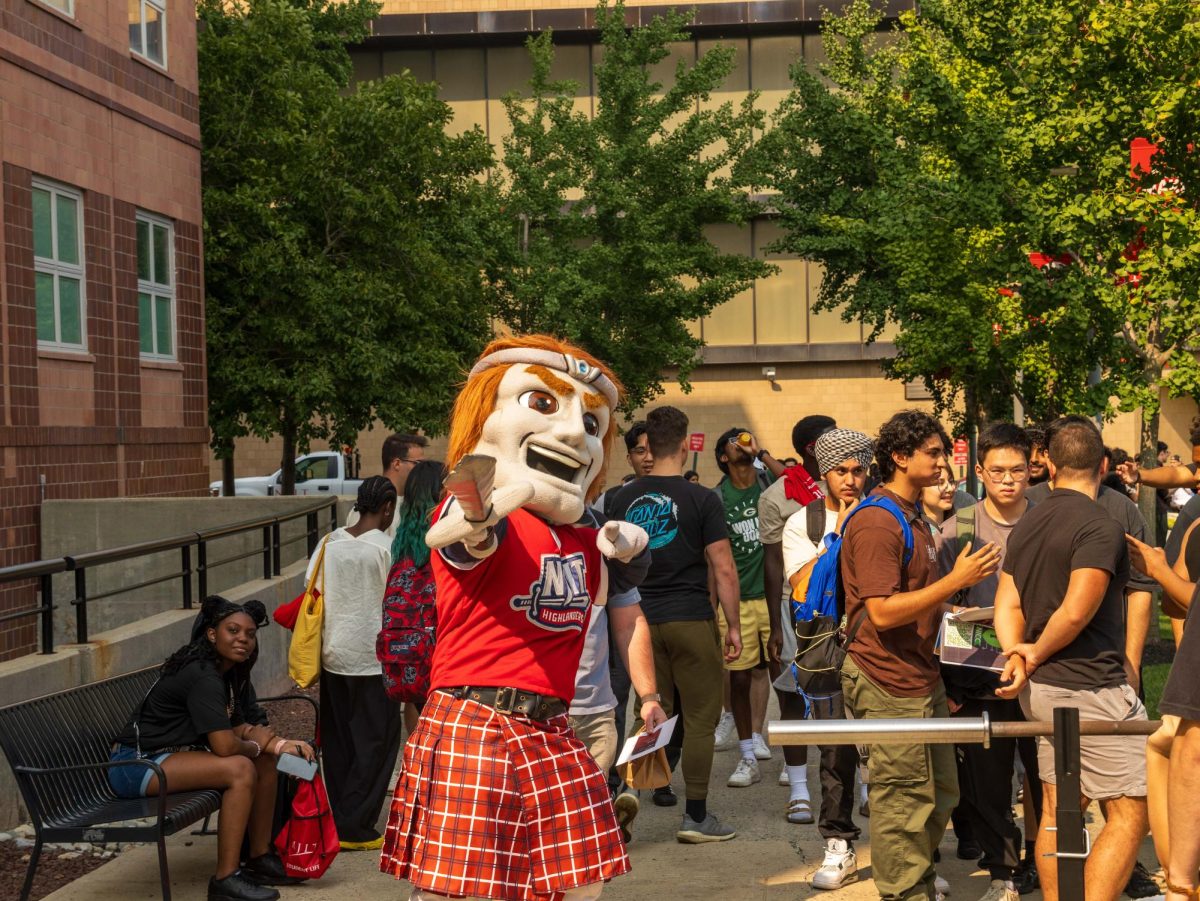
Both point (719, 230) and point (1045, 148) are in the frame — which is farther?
point (719, 230)

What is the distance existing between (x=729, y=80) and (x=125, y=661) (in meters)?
37.9

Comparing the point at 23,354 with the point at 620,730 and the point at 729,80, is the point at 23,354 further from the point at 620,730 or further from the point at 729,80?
the point at 729,80

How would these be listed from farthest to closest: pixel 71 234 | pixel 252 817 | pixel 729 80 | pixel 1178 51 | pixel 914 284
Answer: pixel 729 80, pixel 914 284, pixel 71 234, pixel 1178 51, pixel 252 817

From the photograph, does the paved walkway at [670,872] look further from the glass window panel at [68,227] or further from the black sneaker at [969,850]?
the glass window panel at [68,227]

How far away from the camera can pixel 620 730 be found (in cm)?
801

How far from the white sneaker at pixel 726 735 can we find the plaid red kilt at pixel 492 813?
5.56 metres

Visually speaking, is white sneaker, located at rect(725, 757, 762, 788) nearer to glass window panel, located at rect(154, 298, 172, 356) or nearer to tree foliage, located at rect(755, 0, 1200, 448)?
tree foliage, located at rect(755, 0, 1200, 448)

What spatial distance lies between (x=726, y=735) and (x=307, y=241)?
13.5 meters

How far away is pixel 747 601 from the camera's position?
363 inches

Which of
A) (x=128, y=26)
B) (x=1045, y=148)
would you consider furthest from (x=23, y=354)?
(x=1045, y=148)

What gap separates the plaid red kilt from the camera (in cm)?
419

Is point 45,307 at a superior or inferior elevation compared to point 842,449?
superior

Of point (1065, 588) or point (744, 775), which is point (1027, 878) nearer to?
point (1065, 588)

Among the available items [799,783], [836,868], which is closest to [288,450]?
[799,783]
